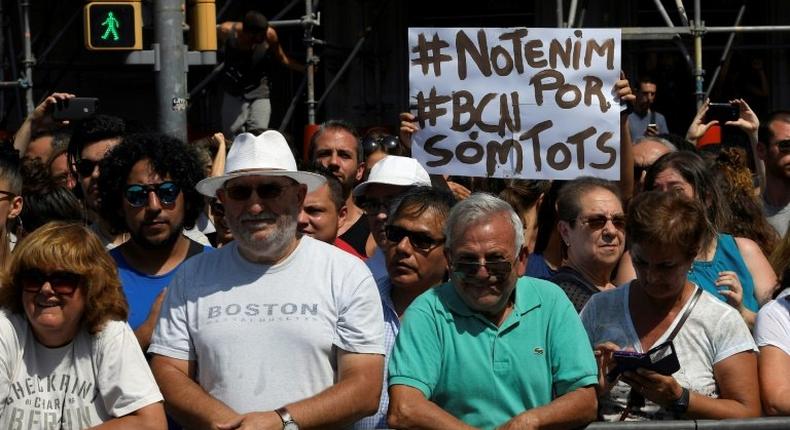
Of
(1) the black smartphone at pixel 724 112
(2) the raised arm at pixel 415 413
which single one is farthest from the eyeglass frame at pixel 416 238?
(1) the black smartphone at pixel 724 112

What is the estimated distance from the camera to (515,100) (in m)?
7.11

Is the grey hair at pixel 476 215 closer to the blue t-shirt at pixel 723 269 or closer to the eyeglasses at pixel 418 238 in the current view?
the eyeglasses at pixel 418 238

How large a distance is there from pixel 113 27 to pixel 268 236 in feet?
15.6

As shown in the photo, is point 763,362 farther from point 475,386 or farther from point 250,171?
point 250,171

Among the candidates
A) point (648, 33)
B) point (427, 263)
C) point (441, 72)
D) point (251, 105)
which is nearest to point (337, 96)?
point (251, 105)

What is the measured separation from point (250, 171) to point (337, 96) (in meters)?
11.0

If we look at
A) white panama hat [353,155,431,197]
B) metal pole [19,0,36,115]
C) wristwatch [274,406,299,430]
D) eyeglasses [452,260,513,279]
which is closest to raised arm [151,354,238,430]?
wristwatch [274,406,299,430]

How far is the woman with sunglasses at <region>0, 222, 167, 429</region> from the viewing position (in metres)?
4.67

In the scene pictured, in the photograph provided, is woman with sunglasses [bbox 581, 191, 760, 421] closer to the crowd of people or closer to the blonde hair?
the crowd of people

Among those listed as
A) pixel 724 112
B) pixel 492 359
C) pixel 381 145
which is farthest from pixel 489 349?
pixel 724 112

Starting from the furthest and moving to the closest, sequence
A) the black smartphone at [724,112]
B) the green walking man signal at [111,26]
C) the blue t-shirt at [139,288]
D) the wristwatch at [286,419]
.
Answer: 1. the green walking man signal at [111,26]
2. the black smartphone at [724,112]
3. the blue t-shirt at [139,288]
4. the wristwatch at [286,419]

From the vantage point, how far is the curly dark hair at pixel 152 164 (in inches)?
224

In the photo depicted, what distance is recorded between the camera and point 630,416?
5.11 meters

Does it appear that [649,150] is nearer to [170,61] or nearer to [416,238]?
[416,238]
